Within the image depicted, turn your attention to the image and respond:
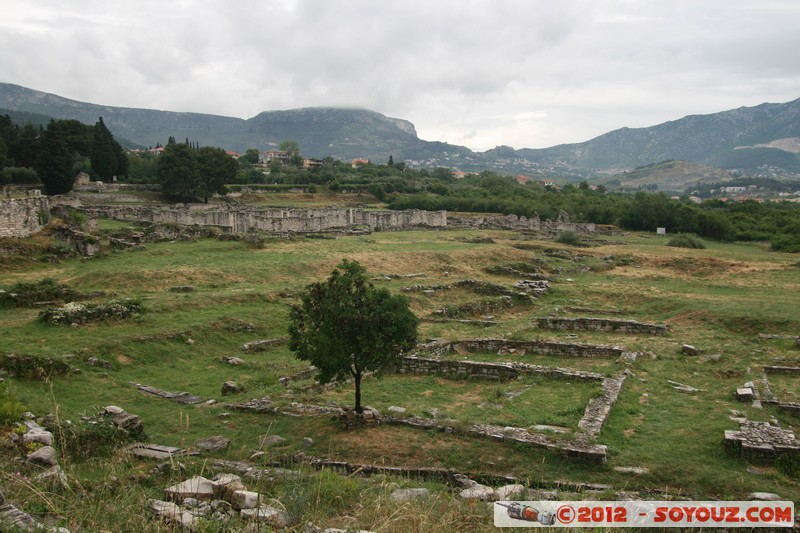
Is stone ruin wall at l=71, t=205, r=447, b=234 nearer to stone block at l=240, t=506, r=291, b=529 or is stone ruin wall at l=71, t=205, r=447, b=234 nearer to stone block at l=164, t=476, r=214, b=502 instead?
stone block at l=164, t=476, r=214, b=502

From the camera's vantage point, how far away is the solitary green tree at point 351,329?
529 inches

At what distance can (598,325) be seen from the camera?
2488cm

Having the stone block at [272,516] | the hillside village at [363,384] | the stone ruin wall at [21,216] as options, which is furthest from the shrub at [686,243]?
the stone block at [272,516]

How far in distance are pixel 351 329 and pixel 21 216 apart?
28.2m

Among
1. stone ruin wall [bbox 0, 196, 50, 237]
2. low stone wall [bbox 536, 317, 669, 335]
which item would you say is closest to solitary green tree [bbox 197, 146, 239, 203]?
stone ruin wall [bbox 0, 196, 50, 237]

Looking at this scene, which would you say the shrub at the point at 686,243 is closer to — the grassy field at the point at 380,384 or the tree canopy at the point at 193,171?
the grassy field at the point at 380,384

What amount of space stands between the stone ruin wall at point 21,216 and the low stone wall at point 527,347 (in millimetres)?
25136

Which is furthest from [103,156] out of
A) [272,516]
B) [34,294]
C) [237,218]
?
[272,516]

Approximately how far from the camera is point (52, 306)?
22203 millimetres

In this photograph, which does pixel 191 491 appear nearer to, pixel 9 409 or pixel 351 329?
pixel 9 409

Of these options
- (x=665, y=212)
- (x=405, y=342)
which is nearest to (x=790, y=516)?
(x=405, y=342)

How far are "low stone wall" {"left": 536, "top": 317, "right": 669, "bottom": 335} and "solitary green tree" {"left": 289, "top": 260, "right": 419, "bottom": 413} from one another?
12.6 meters

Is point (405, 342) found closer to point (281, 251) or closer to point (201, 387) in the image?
point (201, 387)

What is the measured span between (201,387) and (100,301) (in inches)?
334
